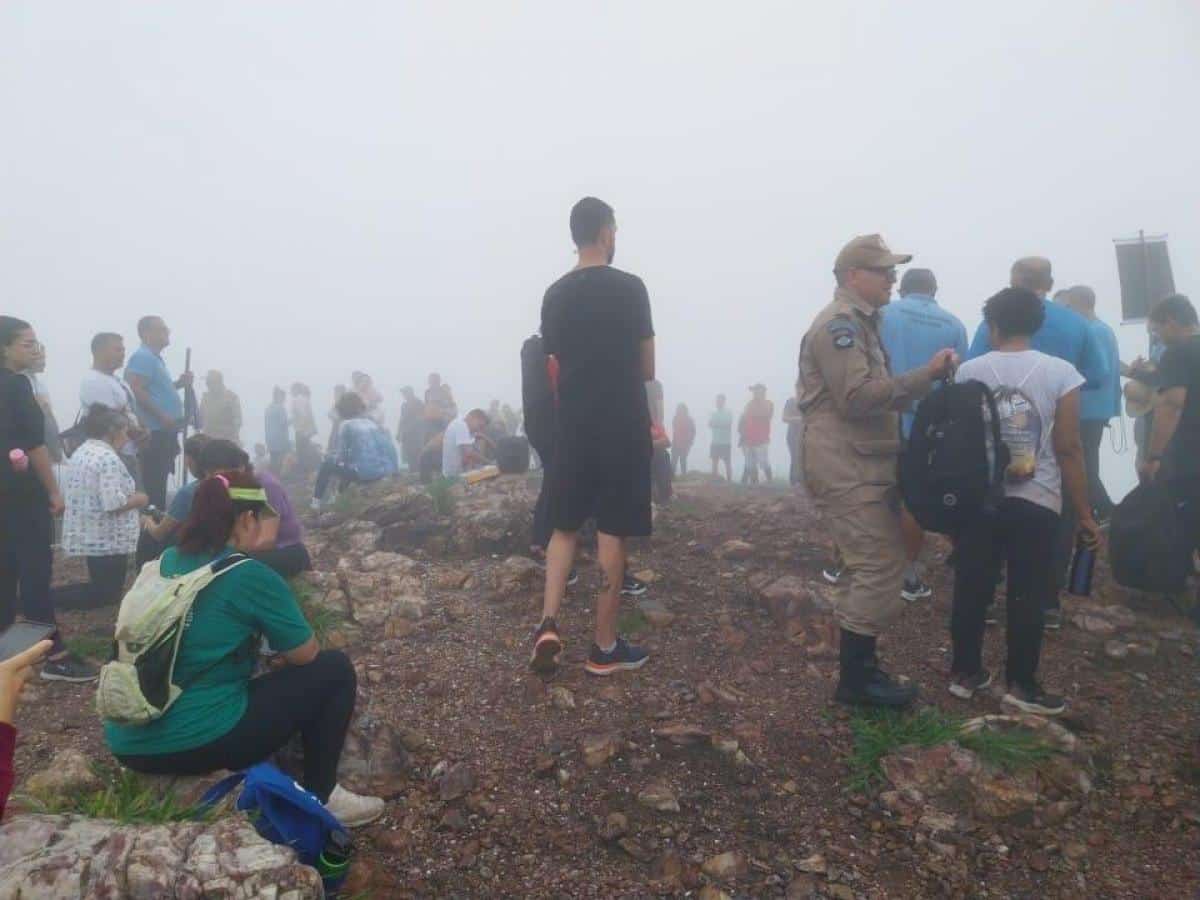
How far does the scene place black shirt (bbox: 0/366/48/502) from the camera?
424 centimetres

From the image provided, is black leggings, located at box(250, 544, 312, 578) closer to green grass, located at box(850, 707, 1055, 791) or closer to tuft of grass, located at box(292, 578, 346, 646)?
tuft of grass, located at box(292, 578, 346, 646)

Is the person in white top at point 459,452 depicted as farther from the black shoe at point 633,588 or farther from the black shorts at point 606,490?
the black shorts at point 606,490

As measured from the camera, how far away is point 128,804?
108 inches

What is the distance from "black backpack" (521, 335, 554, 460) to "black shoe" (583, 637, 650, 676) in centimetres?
152

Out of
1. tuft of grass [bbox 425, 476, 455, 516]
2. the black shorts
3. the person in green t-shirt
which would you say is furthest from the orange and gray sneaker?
the person in green t-shirt

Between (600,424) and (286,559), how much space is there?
8.26ft

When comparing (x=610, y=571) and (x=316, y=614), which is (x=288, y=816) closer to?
(x=610, y=571)

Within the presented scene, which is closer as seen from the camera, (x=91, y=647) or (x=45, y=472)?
(x=45, y=472)

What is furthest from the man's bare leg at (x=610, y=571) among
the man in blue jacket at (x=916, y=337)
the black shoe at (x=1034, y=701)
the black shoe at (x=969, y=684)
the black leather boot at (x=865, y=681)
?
the man in blue jacket at (x=916, y=337)

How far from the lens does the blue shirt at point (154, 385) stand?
7160 mm

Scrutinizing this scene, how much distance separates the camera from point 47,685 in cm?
429

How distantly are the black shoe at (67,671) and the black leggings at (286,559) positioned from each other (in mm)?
1107

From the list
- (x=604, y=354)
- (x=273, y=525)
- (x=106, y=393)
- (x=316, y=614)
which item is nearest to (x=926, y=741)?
(x=604, y=354)

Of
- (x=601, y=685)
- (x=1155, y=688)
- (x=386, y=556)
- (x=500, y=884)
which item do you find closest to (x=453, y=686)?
(x=601, y=685)
